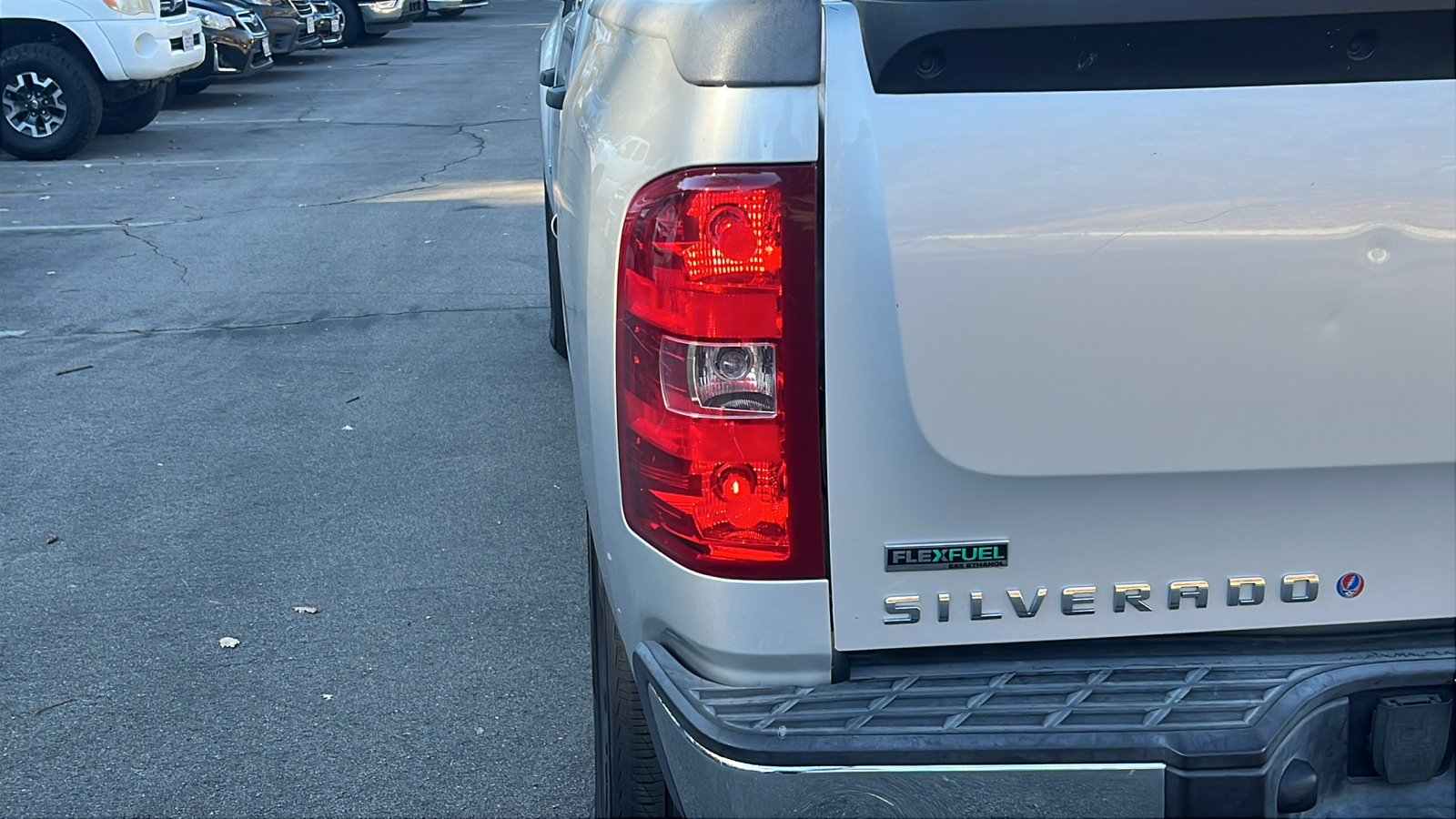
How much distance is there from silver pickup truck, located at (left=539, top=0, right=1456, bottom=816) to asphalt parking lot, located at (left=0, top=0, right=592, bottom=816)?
4.55 feet

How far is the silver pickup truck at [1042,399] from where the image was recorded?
5.75 feet

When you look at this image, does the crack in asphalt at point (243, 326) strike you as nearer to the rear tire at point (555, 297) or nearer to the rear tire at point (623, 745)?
the rear tire at point (555, 297)

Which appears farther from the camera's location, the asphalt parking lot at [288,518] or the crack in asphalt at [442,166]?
the crack in asphalt at [442,166]

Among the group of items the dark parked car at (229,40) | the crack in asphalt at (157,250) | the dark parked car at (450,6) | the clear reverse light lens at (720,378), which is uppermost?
the dark parked car at (450,6)

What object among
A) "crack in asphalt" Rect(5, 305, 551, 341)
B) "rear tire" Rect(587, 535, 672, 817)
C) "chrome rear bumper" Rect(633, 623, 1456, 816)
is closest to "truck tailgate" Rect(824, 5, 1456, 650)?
"chrome rear bumper" Rect(633, 623, 1456, 816)

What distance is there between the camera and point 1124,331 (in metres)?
1.79

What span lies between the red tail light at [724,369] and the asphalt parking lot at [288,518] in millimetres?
1361

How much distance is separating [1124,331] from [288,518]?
342 centimetres

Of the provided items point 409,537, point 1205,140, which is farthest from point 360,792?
point 1205,140

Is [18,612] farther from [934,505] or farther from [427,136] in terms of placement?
[427,136]

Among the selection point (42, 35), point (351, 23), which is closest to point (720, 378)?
point (42, 35)

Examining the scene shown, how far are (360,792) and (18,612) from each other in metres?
1.49

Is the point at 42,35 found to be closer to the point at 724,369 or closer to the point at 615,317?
the point at 615,317

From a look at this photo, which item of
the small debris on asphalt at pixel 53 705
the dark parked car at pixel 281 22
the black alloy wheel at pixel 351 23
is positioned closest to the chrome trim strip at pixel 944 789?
the small debris on asphalt at pixel 53 705
